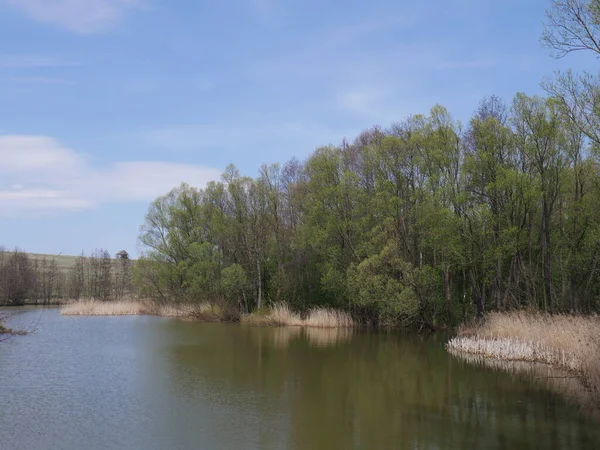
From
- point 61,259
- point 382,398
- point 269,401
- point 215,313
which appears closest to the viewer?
point 269,401

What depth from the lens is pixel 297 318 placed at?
36.5 m

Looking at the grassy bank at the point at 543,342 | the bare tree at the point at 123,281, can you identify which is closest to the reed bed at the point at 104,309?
the bare tree at the point at 123,281

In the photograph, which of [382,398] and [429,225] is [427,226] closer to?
[429,225]

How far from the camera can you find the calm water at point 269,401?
1028 cm

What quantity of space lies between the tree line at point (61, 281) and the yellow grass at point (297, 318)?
27.5 meters

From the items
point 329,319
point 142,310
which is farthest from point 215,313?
point 142,310

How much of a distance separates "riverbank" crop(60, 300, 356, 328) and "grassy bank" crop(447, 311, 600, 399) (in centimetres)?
1194

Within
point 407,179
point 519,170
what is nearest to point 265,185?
point 407,179

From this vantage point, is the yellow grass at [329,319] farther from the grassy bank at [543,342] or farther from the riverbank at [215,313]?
the grassy bank at [543,342]

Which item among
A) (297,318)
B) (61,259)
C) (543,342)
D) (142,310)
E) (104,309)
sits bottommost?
(142,310)

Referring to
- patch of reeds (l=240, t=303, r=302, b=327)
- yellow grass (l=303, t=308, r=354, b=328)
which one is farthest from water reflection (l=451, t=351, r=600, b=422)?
patch of reeds (l=240, t=303, r=302, b=327)

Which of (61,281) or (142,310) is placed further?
(61,281)

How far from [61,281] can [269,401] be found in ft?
206

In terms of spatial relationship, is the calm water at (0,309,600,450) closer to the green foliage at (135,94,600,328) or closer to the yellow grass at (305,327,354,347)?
the yellow grass at (305,327,354,347)
